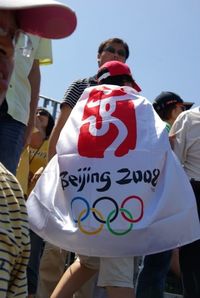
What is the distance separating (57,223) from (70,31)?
4.92 feet

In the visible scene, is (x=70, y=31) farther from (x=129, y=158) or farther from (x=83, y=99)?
(x=83, y=99)

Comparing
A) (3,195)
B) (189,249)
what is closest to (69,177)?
(189,249)

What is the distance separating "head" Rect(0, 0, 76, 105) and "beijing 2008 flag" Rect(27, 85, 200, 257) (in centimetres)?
133

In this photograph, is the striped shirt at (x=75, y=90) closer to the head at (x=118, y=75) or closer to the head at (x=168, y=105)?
the head at (x=118, y=75)

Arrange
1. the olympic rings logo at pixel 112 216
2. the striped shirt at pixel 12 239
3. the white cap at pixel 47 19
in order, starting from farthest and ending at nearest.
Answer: the olympic rings logo at pixel 112 216, the striped shirt at pixel 12 239, the white cap at pixel 47 19

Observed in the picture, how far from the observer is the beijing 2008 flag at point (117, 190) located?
2.56 metres

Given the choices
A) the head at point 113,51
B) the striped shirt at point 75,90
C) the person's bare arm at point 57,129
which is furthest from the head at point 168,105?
the person's bare arm at point 57,129

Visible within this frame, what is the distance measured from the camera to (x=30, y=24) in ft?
4.32

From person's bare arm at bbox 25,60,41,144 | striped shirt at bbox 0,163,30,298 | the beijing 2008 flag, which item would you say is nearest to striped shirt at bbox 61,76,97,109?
person's bare arm at bbox 25,60,41,144

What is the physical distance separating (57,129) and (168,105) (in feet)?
3.04

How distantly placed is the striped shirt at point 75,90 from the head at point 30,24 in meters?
2.22

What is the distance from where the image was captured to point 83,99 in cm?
298

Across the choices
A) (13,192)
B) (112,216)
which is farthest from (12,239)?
(112,216)

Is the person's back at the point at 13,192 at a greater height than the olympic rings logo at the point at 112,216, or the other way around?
the person's back at the point at 13,192
